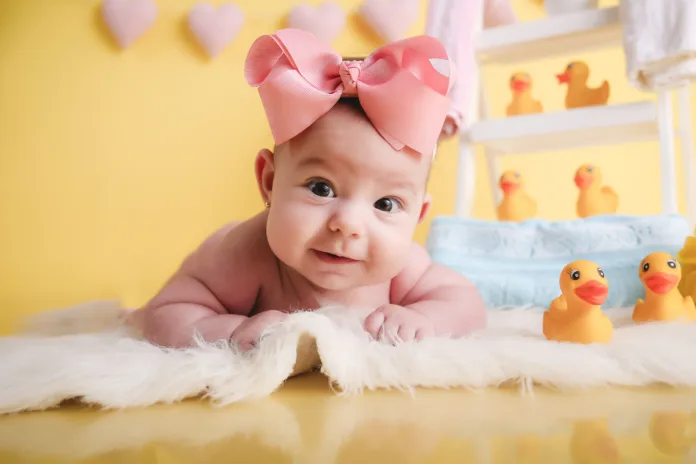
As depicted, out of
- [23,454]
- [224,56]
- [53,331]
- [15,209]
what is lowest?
[23,454]

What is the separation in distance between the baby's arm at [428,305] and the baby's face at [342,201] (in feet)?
0.24

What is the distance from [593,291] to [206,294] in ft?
1.73

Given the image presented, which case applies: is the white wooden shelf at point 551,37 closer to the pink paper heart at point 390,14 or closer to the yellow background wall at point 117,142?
the pink paper heart at point 390,14

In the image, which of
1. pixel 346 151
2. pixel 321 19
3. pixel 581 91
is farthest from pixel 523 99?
pixel 346 151

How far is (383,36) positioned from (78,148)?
1.11 metres

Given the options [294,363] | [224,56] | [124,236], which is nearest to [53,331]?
[294,363]

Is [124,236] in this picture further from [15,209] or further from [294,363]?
[294,363]

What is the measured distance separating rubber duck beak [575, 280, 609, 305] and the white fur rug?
0.06 meters

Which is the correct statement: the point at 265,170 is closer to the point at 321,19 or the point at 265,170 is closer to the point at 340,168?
the point at 340,168

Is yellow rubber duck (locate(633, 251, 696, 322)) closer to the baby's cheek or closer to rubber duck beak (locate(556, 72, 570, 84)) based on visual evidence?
the baby's cheek

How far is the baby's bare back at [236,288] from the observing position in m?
0.83

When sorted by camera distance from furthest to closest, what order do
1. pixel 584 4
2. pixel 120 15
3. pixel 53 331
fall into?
pixel 120 15, pixel 584 4, pixel 53 331

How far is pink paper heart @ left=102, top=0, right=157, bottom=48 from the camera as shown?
6.46ft

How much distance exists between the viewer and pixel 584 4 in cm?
151
